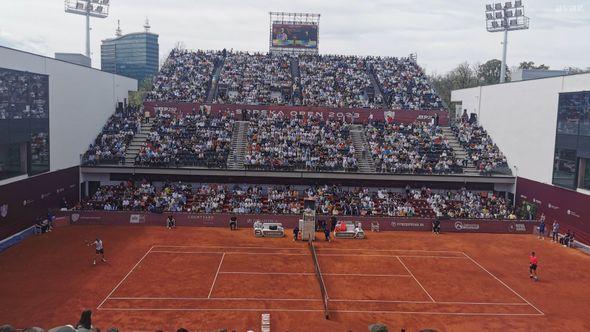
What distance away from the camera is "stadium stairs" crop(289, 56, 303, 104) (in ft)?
186

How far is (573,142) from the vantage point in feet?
118

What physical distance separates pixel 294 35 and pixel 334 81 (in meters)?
12.3

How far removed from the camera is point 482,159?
45594 millimetres

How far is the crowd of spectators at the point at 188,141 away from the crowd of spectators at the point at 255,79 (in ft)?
13.7

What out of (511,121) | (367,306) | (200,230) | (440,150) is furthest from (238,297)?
(511,121)

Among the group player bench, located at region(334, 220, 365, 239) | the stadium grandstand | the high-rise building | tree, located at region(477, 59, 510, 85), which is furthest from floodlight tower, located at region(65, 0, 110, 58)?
the high-rise building

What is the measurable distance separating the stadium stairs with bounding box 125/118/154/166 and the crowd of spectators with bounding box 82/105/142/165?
39cm

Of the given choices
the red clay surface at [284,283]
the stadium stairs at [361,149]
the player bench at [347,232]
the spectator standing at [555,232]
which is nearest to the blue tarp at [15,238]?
the red clay surface at [284,283]

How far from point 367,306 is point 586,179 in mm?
22965

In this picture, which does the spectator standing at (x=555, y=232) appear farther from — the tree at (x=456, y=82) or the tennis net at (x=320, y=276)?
the tree at (x=456, y=82)

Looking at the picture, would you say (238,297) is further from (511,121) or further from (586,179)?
(511,121)

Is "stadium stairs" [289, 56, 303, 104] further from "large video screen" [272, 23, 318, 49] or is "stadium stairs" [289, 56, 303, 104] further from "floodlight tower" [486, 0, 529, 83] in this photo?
"floodlight tower" [486, 0, 529, 83]

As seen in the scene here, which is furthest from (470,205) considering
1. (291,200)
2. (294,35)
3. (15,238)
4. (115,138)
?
(294,35)

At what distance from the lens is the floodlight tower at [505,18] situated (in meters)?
53.3
